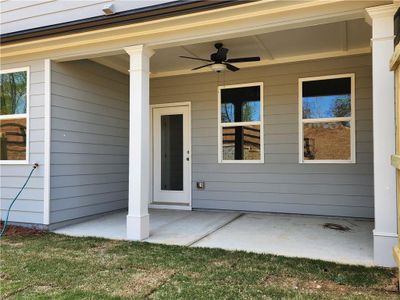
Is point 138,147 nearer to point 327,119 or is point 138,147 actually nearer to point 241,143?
point 241,143

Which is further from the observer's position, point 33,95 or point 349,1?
point 33,95

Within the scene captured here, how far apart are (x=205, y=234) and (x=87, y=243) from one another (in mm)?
1564

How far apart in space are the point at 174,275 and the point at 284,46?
3.91 metres

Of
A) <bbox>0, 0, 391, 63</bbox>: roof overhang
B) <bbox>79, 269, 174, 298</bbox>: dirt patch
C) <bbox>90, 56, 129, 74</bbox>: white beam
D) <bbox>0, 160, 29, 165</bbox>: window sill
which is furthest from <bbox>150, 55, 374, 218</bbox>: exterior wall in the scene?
<bbox>79, 269, 174, 298</bbox>: dirt patch

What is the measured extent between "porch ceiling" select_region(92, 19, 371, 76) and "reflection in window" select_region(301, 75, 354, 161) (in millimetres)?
532

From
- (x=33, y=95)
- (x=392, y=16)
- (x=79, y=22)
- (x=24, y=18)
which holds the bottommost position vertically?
(x=33, y=95)

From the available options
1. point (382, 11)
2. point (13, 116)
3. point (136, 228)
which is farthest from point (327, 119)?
point (13, 116)

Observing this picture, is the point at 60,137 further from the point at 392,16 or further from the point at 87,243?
the point at 392,16

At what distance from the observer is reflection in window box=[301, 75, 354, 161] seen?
5672mm

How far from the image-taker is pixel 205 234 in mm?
4734

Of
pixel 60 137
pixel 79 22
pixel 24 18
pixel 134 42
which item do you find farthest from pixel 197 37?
pixel 24 18

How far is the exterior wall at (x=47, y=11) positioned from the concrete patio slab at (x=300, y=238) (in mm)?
3309

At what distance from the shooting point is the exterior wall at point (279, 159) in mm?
5555

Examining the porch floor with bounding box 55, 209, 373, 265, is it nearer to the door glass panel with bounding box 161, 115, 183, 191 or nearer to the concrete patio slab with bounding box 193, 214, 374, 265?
the concrete patio slab with bounding box 193, 214, 374, 265
